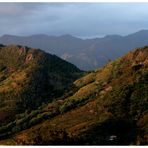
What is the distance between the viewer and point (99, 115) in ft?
505

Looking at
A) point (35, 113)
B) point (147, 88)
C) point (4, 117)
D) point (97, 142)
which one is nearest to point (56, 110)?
point (35, 113)

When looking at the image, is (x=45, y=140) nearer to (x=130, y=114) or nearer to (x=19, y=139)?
(x=19, y=139)

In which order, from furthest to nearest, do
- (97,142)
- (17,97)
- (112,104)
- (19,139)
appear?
(17,97) → (112,104) → (19,139) → (97,142)

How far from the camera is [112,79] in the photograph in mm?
182125

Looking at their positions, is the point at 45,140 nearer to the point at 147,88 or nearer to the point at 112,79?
the point at 147,88

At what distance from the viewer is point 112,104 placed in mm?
159625

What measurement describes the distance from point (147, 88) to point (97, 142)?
37174mm

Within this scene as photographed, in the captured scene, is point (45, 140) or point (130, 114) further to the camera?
point (130, 114)

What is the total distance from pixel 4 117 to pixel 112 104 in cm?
4531

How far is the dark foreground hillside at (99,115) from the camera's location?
13650 centimetres

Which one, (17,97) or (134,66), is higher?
(134,66)

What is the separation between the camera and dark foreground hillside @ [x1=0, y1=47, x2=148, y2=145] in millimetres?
136500

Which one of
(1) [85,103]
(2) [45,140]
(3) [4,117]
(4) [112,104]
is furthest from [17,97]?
(2) [45,140]

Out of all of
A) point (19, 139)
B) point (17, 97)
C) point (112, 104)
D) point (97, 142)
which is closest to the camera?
point (97, 142)
